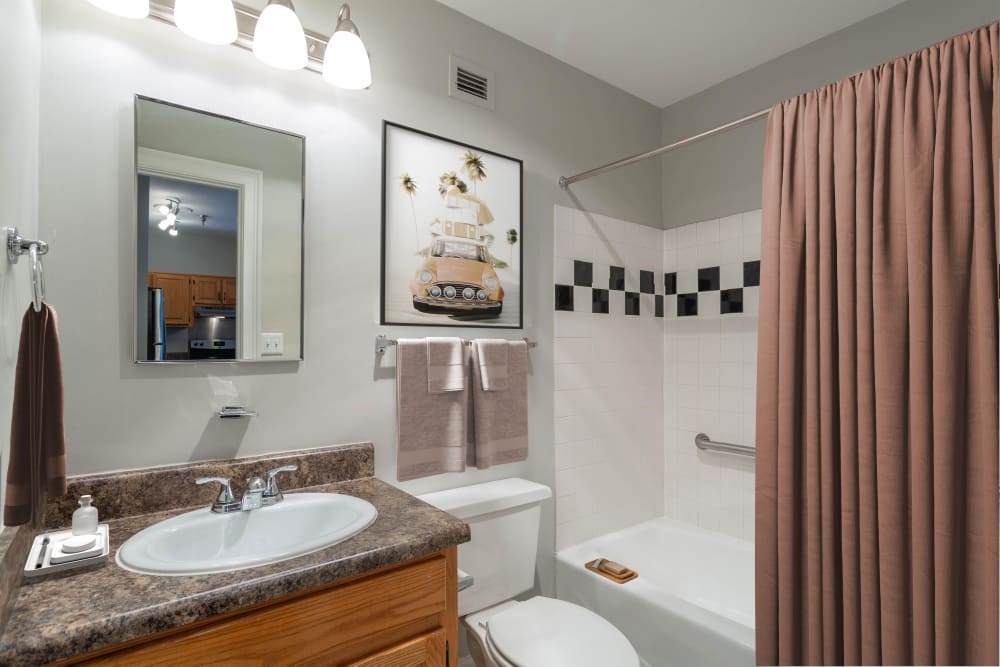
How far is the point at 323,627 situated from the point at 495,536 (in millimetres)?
851

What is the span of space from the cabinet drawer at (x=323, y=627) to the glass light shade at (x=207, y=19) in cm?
135

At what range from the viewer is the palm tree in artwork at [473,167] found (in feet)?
6.30

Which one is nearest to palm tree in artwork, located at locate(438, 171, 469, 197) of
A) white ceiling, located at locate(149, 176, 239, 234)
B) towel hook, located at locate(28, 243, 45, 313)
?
white ceiling, located at locate(149, 176, 239, 234)

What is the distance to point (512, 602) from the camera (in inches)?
70.9

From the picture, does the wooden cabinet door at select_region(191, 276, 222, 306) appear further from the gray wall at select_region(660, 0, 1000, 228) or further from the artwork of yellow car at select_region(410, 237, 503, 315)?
the gray wall at select_region(660, 0, 1000, 228)

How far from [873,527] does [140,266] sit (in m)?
1.93

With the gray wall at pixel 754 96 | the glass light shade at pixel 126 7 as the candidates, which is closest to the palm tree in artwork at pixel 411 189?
the glass light shade at pixel 126 7

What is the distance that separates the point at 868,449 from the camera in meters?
1.26

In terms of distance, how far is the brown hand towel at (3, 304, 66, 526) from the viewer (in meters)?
0.85

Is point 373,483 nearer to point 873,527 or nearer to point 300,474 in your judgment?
point 300,474

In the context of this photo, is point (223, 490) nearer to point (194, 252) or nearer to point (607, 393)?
point (194, 252)

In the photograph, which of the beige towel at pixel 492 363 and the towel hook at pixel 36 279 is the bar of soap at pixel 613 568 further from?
the towel hook at pixel 36 279

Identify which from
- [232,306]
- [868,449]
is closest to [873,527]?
[868,449]

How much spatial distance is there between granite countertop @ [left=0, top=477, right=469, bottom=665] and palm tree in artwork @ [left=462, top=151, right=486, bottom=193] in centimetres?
128
